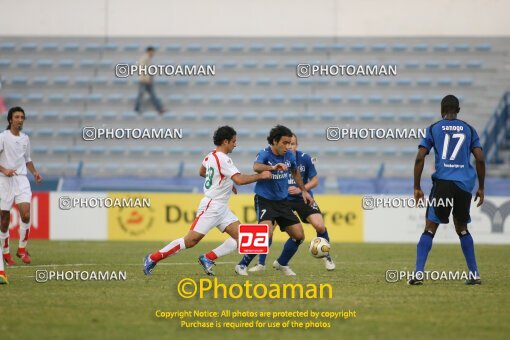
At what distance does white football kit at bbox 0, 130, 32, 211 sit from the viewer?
15.4 metres

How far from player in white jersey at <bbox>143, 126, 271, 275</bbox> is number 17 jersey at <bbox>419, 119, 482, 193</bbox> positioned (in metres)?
2.48

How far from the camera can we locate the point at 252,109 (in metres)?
29.5

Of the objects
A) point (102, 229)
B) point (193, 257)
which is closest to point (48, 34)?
point (102, 229)

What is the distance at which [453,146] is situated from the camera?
1198 cm

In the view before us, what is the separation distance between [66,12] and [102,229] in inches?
391

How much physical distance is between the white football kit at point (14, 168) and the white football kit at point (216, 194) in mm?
3908

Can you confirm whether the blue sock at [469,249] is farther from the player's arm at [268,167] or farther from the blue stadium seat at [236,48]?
the blue stadium seat at [236,48]

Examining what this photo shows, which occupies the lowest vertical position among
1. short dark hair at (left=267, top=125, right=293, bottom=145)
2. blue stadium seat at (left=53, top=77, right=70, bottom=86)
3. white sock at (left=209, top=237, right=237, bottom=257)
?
white sock at (left=209, top=237, right=237, bottom=257)

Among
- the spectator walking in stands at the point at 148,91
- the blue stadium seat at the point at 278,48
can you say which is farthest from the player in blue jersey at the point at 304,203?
the blue stadium seat at the point at 278,48

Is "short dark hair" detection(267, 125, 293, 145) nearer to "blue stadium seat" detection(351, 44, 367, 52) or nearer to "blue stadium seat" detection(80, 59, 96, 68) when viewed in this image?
"blue stadium seat" detection(351, 44, 367, 52)

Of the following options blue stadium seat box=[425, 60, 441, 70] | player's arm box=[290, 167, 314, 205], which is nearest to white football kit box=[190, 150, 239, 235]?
player's arm box=[290, 167, 314, 205]

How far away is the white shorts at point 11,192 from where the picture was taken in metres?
15.5

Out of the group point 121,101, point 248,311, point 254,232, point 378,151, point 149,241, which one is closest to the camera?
point 248,311

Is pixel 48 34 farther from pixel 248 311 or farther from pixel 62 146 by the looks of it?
pixel 248 311
